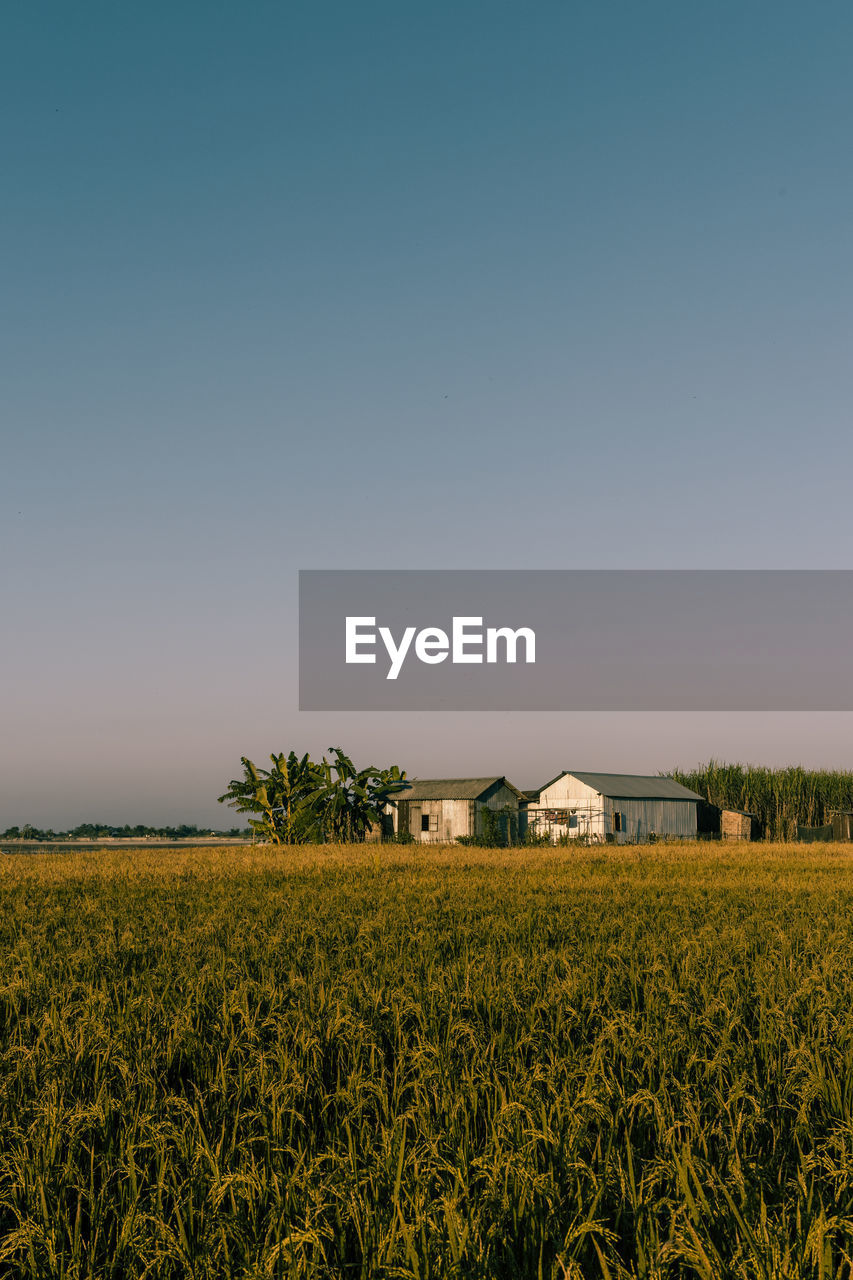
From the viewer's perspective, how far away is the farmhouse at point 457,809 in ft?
189

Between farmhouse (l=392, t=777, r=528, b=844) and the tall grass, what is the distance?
72.1 ft

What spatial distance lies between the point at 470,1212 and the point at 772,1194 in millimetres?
1366

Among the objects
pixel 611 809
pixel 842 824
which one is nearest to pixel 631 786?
pixel 611 809

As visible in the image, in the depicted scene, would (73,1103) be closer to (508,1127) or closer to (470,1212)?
(508,1127)

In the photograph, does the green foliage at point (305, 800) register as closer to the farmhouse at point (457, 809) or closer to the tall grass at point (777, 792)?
the farmhouse at point (457, 809)

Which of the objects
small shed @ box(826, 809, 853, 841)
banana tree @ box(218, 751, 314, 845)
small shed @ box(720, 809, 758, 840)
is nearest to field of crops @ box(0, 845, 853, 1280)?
banana tree @ box(218, 751, 314, 845)

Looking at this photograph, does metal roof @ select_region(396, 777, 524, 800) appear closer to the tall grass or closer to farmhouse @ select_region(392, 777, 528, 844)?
farmhouse @ select_region(392, 777, 528, 844)

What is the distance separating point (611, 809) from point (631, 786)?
4031 mm

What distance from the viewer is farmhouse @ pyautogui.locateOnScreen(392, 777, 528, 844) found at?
189ft

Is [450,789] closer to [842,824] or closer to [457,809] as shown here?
[457,809]

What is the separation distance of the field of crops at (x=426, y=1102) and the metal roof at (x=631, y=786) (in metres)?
46.3

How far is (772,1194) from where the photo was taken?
373cm

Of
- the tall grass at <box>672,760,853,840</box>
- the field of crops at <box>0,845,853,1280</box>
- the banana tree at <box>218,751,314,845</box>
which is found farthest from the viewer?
the tall grass at <box>672,760,853,840</box>

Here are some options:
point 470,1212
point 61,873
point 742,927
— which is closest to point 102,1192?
point 470,1212
